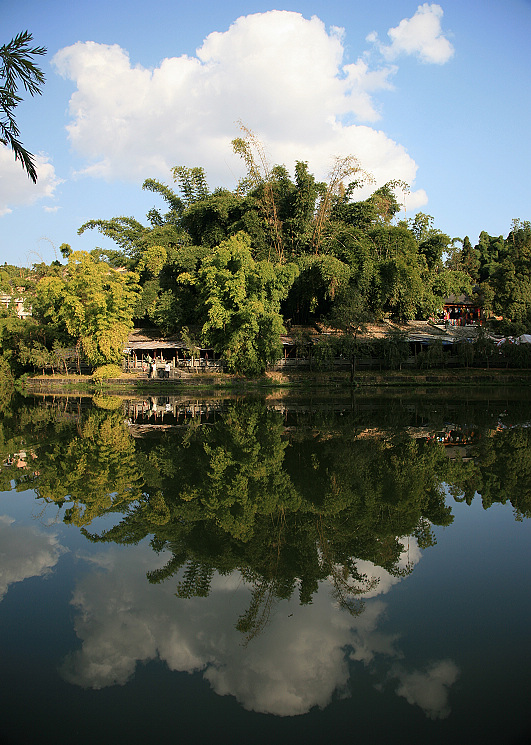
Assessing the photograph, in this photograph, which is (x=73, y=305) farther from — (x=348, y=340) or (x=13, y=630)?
(x=13, y=630)

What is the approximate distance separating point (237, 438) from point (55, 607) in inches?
307

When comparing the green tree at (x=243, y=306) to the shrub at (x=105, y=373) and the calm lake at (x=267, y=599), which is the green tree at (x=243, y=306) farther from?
the calm lake at (x=267, y=599)

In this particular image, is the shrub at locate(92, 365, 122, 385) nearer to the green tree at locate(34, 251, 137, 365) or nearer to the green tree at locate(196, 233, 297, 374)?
the green tree at locate(34, 251, 137, 365)

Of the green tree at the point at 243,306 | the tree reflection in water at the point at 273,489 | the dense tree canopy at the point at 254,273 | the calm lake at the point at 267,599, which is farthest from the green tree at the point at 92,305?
the calm lake at the point at 267,599

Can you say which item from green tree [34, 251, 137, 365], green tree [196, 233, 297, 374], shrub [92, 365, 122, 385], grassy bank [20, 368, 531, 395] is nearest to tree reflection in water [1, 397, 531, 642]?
grassy bank [20, 368, 531, 395]

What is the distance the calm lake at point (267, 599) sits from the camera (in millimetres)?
3279

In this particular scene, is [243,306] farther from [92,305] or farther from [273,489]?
[273,489]

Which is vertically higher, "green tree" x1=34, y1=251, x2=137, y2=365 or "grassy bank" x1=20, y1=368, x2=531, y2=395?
"green tree" x1=34, y1=251, x2=137, y2=365

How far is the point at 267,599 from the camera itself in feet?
15.2

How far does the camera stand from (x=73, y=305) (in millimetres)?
29391

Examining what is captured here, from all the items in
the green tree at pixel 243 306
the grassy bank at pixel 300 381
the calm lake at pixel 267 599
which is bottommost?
the calm lake at pixel 267 599

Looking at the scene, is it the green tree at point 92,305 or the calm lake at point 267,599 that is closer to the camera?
the calm lake at point 267,599

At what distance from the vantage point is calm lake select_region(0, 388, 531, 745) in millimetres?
3279

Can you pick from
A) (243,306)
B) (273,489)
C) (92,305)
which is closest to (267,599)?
(273,489)
